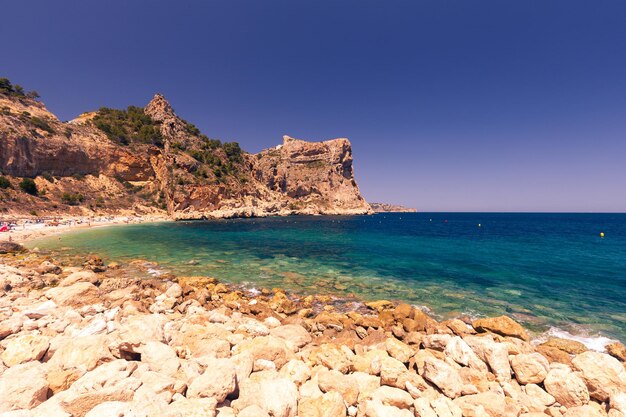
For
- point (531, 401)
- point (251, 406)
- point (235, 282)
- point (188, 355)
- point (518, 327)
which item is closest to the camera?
point (251, 406)

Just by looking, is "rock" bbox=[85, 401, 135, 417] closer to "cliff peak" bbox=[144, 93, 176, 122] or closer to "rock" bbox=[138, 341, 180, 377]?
"rock" bbox=[138, 341, 180, 377]

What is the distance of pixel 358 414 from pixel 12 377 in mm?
6008

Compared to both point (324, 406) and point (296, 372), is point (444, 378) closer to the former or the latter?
point (324, 406)

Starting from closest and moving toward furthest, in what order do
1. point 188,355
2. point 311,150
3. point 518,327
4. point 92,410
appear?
point 92,410 < point 188,355 < point 518,327 < point 311,150

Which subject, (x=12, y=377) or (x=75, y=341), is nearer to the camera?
(x=12, y=377)

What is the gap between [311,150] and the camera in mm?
130875

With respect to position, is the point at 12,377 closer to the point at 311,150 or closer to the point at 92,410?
the point at 92,410

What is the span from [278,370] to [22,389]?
4393mm

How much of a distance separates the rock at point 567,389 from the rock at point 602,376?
0.39m

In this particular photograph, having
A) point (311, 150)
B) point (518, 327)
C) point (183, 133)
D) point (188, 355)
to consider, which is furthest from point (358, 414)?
point (311, 150)

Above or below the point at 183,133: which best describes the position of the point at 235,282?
below

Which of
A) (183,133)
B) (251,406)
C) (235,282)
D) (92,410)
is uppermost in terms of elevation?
(183,133)

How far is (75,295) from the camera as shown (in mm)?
9445

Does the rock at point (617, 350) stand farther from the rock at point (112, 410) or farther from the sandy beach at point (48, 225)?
the sandy beach at point (48, 225)
